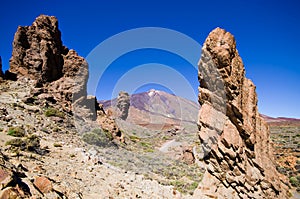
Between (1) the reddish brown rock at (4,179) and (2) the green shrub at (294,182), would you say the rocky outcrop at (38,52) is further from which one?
(2) the green shrub at (294,182)

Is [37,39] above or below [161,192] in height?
above

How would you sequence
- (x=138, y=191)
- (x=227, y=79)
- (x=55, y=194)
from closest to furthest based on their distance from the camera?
(x=55, y=194) < (x=227, y=79) < (x=138, y=191)

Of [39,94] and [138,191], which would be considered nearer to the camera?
[138,191]

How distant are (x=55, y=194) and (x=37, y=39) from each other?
70.4 feet

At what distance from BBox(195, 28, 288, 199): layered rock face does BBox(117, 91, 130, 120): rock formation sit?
152ft

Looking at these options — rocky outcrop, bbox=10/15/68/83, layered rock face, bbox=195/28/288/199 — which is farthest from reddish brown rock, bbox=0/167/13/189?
rocky outcrop, bbox=10/15/68/83

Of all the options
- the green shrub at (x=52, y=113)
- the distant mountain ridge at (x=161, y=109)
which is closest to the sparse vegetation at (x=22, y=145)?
the green shrub at (x=52, y=113)

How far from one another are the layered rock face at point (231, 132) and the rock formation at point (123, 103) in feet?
152

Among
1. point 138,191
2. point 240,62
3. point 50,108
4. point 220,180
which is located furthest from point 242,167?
point 50,108

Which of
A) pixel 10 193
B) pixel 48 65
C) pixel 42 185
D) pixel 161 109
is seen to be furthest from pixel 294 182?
pixel 161 109

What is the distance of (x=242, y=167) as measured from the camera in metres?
7.33

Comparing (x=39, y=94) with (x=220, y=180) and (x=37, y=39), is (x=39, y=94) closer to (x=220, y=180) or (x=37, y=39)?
(x=37, y=39)

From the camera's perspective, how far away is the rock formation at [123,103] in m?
53.5

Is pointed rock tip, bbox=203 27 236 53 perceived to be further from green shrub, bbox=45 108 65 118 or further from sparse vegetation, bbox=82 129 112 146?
green shrub, bbox=45 108 65 118
